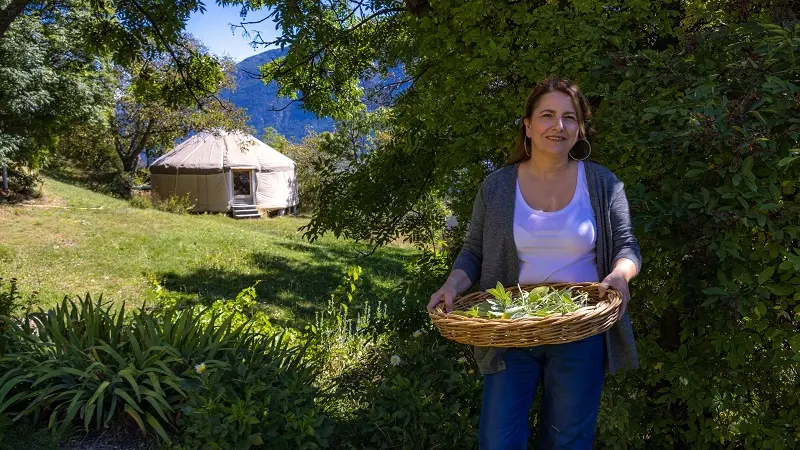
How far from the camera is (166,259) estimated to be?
12.7 metres

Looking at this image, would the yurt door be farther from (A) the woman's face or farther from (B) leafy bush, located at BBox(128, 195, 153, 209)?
(A) the woman's face

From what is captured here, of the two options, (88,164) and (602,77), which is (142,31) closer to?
(602,77)

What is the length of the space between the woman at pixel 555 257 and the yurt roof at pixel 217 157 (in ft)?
71.7

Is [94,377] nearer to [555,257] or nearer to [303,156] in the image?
[555,257]

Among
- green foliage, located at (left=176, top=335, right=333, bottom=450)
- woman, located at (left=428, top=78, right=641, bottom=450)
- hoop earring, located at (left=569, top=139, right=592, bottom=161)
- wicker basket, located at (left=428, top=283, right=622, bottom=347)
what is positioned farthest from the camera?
green foliage, located at (left=176, top=335, right=333, bottom=450)

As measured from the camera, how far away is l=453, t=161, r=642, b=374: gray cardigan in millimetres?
2213

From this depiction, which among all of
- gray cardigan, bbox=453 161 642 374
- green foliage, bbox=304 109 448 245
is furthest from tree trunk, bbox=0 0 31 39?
gray cardigan, bbox=453 161 642 374

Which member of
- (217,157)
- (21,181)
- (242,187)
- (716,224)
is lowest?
(242,187)

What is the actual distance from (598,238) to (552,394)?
20.2 inches

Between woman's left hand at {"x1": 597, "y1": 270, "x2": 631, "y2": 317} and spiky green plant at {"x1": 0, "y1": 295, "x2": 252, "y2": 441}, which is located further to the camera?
spiky green plant at {"x1": 0, "y1": 295, "x2": 252, "y2": 441}

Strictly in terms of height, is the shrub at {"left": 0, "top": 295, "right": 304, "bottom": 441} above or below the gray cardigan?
below

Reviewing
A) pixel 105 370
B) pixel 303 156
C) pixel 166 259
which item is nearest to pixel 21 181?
pixel 166 259

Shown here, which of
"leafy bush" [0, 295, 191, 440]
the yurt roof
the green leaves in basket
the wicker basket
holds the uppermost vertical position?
the yurt roof

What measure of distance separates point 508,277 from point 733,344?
0.91m
